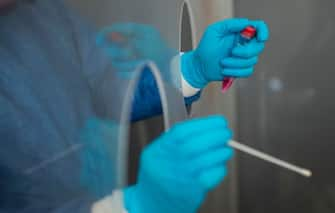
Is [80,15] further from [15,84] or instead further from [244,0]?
[244,0]

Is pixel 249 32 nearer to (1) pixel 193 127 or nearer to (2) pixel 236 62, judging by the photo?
(2) pixel 236 62

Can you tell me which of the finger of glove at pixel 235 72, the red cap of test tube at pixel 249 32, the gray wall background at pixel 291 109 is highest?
the red cap of test tube at pixel 249 32

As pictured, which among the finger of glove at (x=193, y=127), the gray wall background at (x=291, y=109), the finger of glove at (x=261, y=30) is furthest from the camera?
the gray wall background at (x=291, y=109)

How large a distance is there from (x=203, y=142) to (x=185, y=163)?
3 centimetres

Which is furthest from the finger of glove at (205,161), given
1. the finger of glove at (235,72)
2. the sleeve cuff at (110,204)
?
the finger of glove at (235,72)

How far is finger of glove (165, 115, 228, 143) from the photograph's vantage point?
52cm

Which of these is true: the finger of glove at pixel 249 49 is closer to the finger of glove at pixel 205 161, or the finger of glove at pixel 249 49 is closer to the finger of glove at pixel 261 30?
the finger of glove at pixel 261 30

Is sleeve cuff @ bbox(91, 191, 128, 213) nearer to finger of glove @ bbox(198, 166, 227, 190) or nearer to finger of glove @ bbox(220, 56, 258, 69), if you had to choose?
finger of glove @ bbox(198, 166, 227, 190)

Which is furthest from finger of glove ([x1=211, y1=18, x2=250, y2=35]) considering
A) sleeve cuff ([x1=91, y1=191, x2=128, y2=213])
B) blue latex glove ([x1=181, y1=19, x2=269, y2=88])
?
sleeve cuff ([x1=91, y1=191, x2=128, y2=213])

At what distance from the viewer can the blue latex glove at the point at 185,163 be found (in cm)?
52

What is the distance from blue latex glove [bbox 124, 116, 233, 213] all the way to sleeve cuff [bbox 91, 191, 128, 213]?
1.6 inches

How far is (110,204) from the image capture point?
22.0 inches

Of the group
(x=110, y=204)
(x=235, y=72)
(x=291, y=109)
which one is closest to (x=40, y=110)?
(x=110, y=204)

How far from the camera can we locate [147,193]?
0.55 meters
